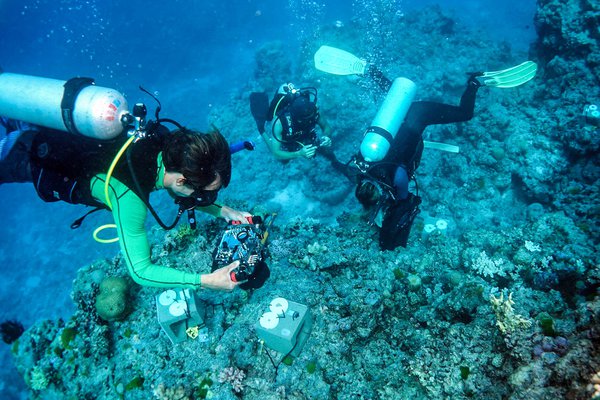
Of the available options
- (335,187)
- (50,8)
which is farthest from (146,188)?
(50,8)

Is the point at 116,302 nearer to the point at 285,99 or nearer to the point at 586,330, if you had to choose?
the point at 285,99

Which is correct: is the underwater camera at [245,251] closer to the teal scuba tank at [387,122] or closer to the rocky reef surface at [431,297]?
the rocky reef surface at [431,297]

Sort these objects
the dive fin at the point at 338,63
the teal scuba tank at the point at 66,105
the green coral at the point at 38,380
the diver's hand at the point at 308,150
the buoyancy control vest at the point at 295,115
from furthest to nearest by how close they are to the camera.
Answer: the dive fin at the point at 338,63 < the diver's hand at the point at 308,150 < the buoyancy control vest at the point at 295,115 < the green coral at the point at 38,380 < the teal scuba tank at the point at 66,105

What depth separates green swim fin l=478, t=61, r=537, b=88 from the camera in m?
7.78

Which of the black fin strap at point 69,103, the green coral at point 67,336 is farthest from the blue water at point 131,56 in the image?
the black fin strap at point 69,103

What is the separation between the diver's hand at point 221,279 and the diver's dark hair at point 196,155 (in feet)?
3.04

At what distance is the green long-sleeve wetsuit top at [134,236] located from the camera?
3203mm

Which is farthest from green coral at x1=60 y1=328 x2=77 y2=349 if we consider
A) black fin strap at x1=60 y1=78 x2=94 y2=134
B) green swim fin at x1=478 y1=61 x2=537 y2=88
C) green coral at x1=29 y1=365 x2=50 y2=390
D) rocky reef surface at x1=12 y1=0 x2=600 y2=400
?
green swim fin at x1=478 y1=61 x2=537 y2=88

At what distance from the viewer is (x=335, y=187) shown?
10711 millimetres

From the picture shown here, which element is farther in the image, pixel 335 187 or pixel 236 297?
pixel 335 187

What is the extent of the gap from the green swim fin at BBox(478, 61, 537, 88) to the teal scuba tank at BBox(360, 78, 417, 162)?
239 cm

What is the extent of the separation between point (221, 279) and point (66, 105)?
272 centimetres

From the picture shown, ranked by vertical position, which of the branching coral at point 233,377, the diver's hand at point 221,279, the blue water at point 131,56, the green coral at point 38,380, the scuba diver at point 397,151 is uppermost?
the diver's hand at point 221,279

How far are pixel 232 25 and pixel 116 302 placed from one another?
3860 centimetres
